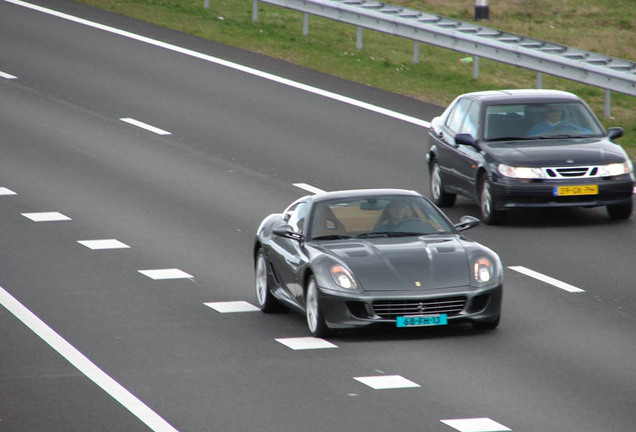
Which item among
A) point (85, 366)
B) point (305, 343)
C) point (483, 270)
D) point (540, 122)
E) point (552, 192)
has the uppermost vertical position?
point (483, 270)

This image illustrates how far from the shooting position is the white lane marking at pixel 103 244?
18.7 meters

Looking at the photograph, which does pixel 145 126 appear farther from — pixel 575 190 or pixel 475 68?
pixel 575 190

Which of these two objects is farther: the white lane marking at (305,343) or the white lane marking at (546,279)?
the white lane marking at (546,279)

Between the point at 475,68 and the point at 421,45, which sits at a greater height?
the point at 475,68

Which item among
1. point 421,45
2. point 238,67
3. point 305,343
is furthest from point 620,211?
point 421,45

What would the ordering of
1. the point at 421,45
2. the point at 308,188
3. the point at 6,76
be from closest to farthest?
the point at 308,188 < the point at 6,76 < the point at 421,45

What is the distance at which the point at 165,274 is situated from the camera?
1716 cm

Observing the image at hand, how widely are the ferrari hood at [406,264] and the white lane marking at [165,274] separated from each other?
10.2ft

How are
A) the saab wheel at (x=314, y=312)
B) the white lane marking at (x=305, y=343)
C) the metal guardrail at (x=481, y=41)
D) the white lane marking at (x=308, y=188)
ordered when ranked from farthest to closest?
1. the metal guardrail at (x=481, y=41)
2. the white lane marking at (x=308, y=188)
3. the saab wheel at (x=314, y=312)
4. the white lane marking at (x=305, y=343)

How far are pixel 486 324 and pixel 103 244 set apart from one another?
21.2 ft

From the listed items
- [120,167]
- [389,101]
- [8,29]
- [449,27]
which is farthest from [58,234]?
[8,29]

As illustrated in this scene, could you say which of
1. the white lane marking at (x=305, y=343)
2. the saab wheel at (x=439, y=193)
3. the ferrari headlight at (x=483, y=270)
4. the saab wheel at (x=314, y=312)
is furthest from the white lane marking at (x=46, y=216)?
the ferrari headlight at (x=483, y=270)

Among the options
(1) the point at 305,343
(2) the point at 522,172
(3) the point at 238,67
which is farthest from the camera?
(3) the point at 238,67

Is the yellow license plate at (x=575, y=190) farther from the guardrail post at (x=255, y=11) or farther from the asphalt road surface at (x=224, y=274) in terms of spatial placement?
the guardrail post at (x=255, y=11)
